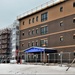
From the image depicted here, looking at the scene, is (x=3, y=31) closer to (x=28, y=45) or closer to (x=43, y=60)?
(x=28, y=45)

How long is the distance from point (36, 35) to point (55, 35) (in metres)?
7.93

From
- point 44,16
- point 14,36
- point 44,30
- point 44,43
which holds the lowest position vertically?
point 44,43

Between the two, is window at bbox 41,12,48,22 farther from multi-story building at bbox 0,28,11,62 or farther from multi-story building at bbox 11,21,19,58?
multi-story building at bbox 0,28,11,62

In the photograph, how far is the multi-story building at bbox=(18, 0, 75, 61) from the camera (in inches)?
1889

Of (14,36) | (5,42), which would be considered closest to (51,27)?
(14,36)

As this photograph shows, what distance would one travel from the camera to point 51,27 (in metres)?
53.5

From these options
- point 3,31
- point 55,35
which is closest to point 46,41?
point 55,35

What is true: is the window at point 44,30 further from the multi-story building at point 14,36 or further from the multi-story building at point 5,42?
the multi-story building at point 5,42

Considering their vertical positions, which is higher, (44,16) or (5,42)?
(44,16)

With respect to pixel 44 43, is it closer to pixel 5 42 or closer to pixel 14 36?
pixel 14 36

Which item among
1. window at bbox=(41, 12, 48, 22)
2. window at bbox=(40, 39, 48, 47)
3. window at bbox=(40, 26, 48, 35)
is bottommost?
window at bbox=(40, 39, 48, 47)

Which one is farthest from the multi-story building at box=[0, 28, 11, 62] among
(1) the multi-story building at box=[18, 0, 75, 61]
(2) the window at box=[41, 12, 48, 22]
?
(2) the window at box=[41, 12, 48, 22]

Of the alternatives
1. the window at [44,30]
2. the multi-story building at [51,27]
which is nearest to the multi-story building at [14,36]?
the multi-story building at [51,27]

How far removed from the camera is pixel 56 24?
5181 cm
